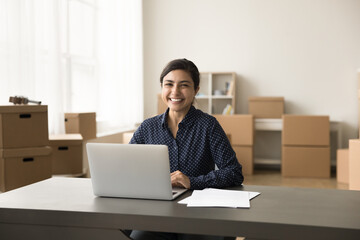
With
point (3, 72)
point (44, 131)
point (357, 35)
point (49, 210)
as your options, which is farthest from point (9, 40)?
point (357, 35)

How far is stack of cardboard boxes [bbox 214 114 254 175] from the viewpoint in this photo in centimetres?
545

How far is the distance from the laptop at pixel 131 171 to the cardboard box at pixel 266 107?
455 centimetres

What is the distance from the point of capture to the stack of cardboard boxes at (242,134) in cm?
545

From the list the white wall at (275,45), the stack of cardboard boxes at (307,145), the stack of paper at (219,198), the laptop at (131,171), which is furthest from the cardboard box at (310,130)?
the laptop at (131,171)

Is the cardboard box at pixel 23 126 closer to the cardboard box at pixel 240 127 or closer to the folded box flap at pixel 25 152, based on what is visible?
the folded box flap at pixel 25 152

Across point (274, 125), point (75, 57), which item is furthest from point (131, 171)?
point (274, 125)

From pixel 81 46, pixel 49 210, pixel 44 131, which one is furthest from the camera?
pixel 81 46

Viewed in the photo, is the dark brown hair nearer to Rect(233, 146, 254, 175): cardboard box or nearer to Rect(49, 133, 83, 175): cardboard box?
Rect(49, 133, 83, 175): cardboard box

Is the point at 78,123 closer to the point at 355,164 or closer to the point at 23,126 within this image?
the point at 23,126

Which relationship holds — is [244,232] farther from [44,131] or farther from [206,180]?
[44,131]

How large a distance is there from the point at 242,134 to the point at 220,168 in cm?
374

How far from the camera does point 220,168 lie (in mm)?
1774

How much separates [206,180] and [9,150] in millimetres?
1766

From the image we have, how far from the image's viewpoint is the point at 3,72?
3.29 meters
